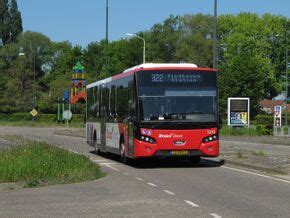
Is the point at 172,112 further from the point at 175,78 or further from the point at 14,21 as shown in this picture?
the point at 14,21

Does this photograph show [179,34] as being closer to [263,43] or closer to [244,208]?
[263,43]

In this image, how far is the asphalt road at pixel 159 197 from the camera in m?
11.0

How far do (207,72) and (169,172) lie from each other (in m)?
3.67

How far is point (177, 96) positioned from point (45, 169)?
17.5 feet

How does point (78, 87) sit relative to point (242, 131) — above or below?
above

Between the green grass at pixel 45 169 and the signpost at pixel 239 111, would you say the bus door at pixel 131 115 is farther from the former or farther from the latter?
the signpost at pixel 239 111

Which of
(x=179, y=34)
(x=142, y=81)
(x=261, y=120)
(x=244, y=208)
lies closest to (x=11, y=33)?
(x=179, y=34)

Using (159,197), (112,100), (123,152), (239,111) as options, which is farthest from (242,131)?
(159,197)

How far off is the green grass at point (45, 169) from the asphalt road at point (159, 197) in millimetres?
589

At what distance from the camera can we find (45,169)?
16.8 meters

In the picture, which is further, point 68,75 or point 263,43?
point 68,75

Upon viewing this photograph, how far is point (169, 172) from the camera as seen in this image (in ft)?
63.1

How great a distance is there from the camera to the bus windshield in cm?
2012

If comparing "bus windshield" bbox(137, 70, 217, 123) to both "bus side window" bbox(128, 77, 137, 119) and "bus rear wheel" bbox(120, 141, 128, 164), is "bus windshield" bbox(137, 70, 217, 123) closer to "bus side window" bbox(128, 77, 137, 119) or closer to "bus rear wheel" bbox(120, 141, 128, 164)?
"bus side window" bbox(128, 77, 137, 119)
